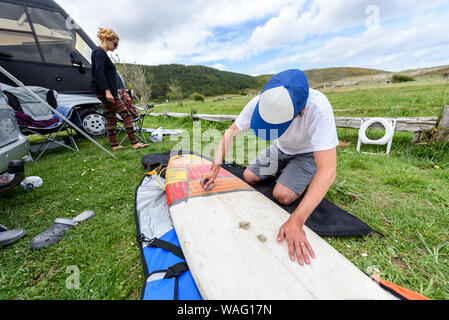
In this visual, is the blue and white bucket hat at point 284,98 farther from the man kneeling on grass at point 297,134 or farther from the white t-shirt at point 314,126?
the white t-shirt at point 314,126

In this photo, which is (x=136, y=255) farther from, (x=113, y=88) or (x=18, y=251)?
(x=113, y=88)

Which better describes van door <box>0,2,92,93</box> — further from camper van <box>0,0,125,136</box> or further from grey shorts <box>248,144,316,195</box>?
grey shorts <box>248,144,316,195</box>

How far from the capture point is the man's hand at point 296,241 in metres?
1.09

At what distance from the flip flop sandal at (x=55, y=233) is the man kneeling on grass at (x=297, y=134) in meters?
1.26

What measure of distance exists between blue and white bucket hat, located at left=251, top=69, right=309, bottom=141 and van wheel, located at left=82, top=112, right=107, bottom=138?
4837 mm

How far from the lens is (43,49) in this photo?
4.25 m

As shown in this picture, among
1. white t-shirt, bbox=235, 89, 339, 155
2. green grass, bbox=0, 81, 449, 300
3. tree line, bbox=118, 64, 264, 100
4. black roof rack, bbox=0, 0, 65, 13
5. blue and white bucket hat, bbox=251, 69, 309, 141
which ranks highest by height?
tree line, bbox=118, 64, 264, 100

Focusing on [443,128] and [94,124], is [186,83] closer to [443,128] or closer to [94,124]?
[94,124]

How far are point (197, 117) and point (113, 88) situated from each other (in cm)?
348

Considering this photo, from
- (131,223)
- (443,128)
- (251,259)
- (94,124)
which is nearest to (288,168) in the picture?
(251,259)

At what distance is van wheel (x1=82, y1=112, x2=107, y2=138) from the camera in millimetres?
4449

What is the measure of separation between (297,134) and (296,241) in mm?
1165

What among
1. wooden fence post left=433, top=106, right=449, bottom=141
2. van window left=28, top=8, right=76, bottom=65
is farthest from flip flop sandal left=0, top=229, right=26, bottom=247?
wooden fence post left=433, top=106, right=449, bottom=141
